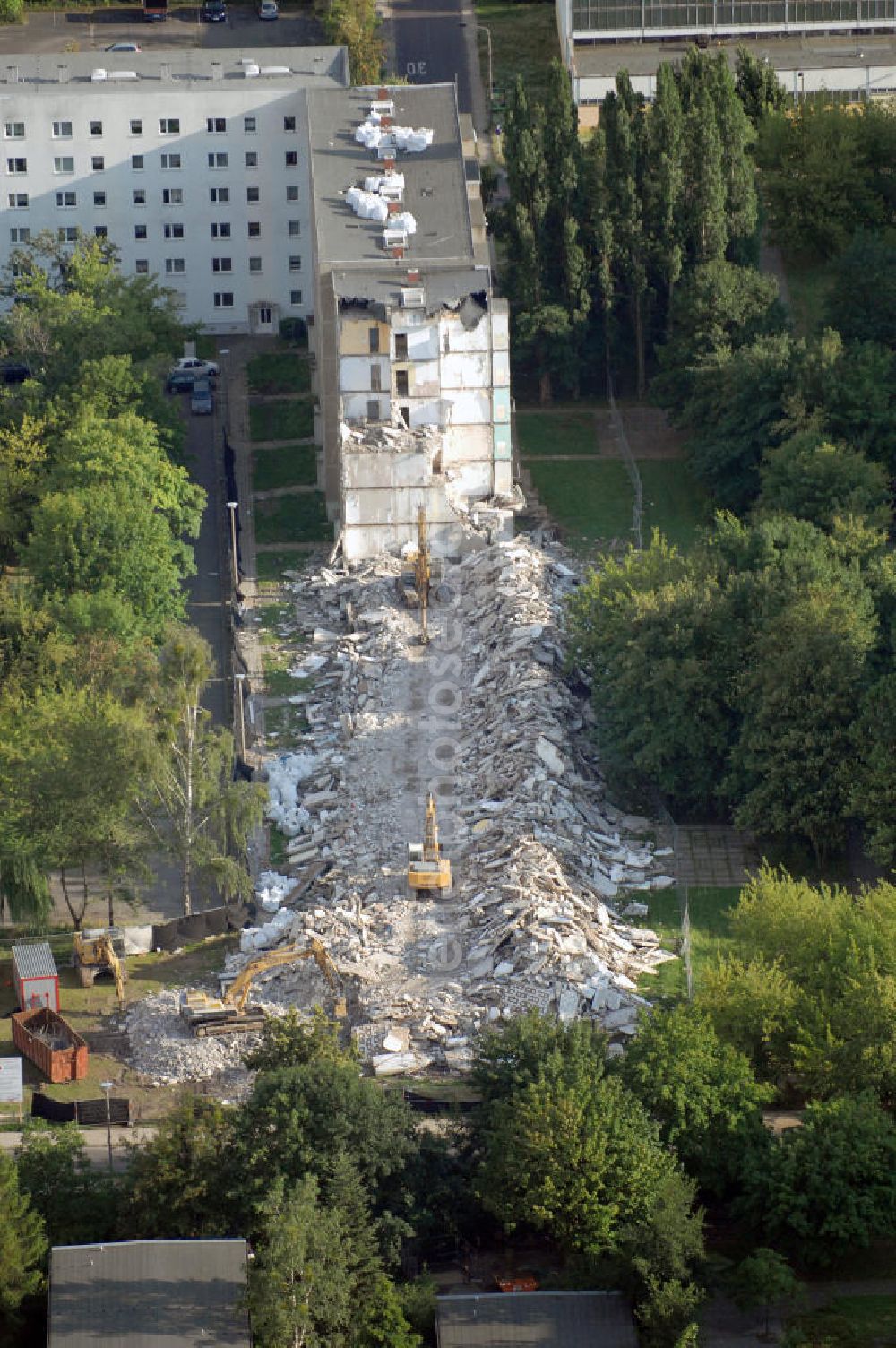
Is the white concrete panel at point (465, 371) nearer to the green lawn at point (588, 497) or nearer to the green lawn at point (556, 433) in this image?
the green lawn at point (588, 497)

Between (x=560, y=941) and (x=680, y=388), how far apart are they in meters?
38.6

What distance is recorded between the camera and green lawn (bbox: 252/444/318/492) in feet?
458

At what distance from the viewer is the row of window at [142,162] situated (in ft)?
490

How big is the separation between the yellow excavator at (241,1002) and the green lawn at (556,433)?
38590mm

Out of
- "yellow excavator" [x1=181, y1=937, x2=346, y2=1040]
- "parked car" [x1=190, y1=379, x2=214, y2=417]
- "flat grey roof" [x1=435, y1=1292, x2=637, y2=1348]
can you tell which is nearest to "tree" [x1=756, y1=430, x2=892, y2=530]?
"parked car" [x1=190, y1=379, x2=214, y2=417]

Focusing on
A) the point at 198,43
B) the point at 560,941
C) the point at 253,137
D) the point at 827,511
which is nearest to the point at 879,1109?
the point at 560,941

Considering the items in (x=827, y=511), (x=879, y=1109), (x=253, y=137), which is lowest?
(x=879, y=1109)

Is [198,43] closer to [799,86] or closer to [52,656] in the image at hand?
[799,86]

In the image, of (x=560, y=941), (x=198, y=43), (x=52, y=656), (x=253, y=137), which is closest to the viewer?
(x=560, y=941)

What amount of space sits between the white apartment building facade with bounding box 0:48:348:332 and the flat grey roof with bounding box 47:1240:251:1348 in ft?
217

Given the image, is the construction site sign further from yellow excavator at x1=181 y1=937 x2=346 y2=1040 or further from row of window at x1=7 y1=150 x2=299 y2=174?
row of window at x1=7 y1=150 x2=299 y2=174

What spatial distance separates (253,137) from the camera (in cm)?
15000

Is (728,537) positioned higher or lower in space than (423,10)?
lower

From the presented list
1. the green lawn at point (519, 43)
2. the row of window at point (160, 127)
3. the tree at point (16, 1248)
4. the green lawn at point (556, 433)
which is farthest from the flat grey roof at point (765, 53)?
the tree at point (16, 1248)
